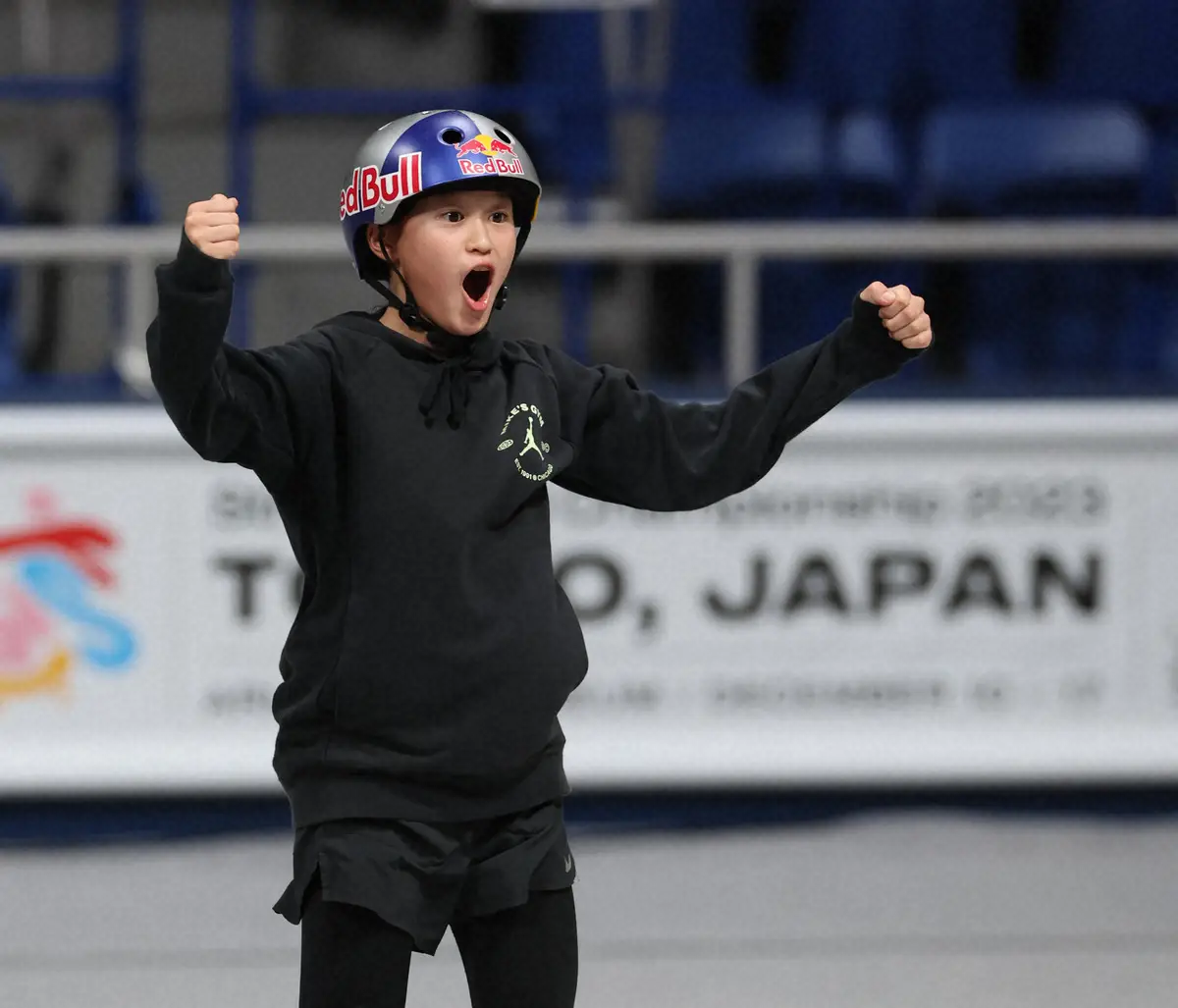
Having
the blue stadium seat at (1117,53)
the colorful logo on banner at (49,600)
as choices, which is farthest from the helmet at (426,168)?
the blue stadium seat at (1117,53)

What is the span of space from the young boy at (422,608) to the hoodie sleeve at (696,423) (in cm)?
11

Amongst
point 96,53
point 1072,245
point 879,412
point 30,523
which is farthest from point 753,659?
point 96,53

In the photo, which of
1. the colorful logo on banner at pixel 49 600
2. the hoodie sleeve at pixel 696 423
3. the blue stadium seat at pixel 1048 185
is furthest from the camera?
the blue stadium seat at pixel 1048 185

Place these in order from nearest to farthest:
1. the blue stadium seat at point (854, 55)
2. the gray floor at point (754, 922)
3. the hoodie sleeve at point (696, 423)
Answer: the hoodie sleeve at point (696, 423) → the gray floor at point (754, 922) → the blue stadium seat at point (854, 55)

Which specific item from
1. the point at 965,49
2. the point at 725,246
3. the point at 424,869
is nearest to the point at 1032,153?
the point at 965,49

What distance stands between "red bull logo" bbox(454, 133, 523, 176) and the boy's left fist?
0.48 meters

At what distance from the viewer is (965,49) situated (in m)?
5.47

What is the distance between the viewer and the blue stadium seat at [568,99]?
5383mm

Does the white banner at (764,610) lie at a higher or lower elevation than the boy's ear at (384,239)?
lower

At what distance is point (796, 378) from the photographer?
7.94 feet

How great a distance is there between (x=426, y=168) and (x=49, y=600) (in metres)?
2.83

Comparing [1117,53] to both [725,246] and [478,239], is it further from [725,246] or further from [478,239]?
[478,239]

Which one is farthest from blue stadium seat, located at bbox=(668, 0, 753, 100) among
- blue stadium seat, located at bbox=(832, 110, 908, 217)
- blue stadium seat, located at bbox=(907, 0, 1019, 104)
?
Result: blue stadium seat, located at bbox=(907, 0, 1019, 104)

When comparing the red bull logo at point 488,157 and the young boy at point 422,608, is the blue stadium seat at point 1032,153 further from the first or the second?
the red bull logo at point 488,157
